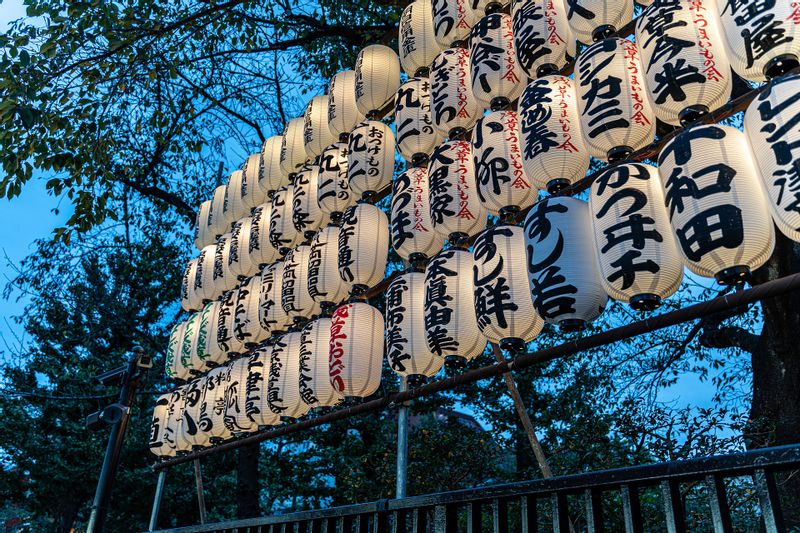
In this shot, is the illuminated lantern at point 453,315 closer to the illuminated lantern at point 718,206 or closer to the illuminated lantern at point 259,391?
the illuminated lantern at point 718,206

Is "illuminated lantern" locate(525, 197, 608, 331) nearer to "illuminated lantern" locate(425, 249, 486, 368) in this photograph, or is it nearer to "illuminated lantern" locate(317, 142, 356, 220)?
"illuminated lantern" locate(425, 249, 486, 368)

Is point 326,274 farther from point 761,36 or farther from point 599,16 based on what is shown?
point 761,36

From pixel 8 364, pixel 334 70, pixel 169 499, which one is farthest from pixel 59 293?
pixel 334 70

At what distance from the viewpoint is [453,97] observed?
214 inches

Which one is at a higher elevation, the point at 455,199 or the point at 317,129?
the point at 317,129

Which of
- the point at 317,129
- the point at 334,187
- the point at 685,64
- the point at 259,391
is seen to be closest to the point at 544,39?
the point at 685,64

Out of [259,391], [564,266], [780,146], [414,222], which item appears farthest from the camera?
[259,391]

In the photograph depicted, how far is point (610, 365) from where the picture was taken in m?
10.5

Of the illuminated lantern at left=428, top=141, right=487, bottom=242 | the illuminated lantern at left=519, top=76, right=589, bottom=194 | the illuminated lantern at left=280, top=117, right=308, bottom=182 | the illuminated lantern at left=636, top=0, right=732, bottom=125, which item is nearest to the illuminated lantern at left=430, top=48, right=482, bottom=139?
the illuminated lantern at left=428, top=141, right=487, bottom=242

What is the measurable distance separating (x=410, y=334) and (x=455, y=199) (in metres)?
1.18

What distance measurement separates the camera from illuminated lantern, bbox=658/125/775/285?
9.62 feet

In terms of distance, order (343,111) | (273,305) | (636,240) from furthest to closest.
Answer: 1. (273,305)
2. (343,111)
3. (636,240)

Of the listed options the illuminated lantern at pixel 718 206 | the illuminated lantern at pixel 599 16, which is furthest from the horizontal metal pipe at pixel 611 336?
the illuminated lantern at pixel 599 16

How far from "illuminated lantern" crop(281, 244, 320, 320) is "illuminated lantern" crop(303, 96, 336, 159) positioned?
1.36m
